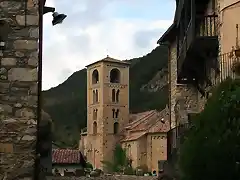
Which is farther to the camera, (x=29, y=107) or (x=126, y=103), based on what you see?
(x=126, y=103)

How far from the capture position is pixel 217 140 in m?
11.0

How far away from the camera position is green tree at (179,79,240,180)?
10.7 m

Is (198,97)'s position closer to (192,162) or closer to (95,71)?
(192,162)

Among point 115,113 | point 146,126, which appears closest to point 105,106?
point 115,113

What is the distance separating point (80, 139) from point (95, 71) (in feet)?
33.0

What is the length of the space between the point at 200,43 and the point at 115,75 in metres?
62.1

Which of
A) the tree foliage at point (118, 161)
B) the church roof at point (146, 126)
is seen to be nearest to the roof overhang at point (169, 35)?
the church roof at point (146, 126)

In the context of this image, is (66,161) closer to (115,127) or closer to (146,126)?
(146,126)

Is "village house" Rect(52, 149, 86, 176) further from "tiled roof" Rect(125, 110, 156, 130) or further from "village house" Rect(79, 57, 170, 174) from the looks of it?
"tiled roof" Rect(125, 110, 156, 130)

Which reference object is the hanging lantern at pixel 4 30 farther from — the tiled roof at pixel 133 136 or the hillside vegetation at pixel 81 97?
the hillside vegetation at pixel 81 97

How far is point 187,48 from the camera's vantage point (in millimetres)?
17141

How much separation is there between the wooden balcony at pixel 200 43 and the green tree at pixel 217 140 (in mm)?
3926

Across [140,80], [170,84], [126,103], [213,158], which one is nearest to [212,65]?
[213,158]

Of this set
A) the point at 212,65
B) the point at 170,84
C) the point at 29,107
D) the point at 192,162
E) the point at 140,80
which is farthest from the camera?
the point at 140,80
